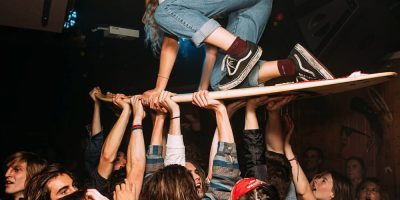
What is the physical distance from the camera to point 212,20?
8.64ft

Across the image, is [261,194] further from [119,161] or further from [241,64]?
[119,161]

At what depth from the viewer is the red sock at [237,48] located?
2.56 m

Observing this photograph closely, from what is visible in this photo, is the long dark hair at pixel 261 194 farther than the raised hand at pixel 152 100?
No

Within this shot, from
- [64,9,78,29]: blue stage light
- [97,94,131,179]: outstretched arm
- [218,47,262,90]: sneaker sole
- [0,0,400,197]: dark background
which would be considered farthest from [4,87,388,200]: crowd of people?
[64,9,78,29]: blue stage light

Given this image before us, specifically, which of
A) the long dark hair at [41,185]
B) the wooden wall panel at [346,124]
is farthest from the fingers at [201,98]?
the wooden wall panel at [346,124]

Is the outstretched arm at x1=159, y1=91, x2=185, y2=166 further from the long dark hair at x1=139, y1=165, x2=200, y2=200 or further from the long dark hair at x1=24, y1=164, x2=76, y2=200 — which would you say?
the long dark hair at x1=24, y1=164, x2=76, y2=200

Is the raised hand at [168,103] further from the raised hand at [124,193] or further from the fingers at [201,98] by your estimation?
the raised hand at [124,193]

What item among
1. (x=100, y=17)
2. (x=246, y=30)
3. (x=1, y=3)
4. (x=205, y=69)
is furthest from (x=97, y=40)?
(x=246, y=30)

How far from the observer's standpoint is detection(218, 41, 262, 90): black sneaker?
254 cm

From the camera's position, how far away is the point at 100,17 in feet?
13.1

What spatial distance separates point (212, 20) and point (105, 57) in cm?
210

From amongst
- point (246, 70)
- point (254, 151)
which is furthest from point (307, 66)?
point (254, 151)

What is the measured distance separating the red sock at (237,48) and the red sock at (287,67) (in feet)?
0.81

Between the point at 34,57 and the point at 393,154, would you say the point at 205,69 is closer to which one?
the point at 393,154
